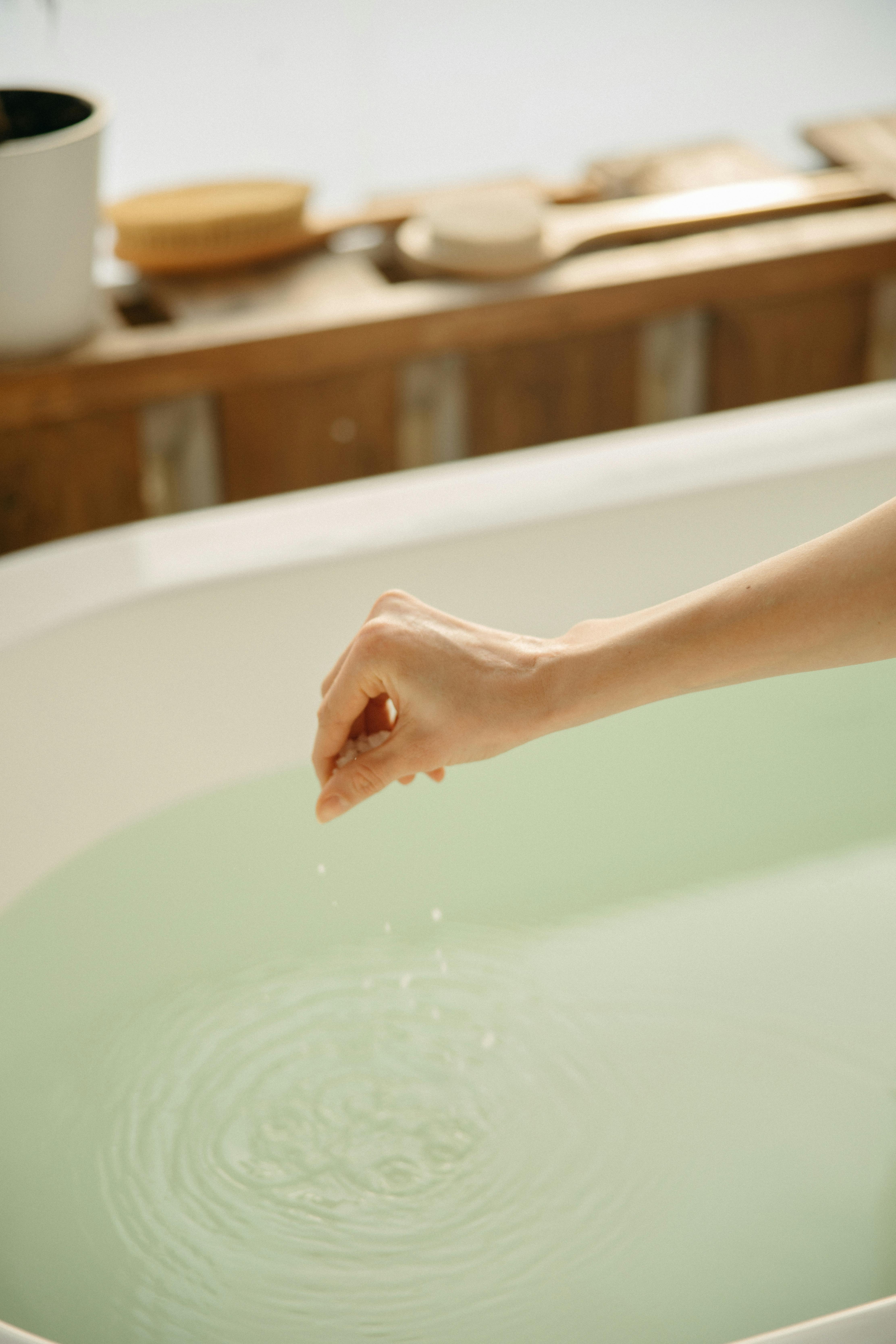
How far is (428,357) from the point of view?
1646 millimetres

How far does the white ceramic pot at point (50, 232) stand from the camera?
139 centimetres

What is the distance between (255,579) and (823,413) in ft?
1.89

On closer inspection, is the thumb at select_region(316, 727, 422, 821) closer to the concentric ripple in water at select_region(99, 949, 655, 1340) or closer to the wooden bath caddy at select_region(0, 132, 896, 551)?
the concentric ripple in water at select_region(99, 949, 655, 1340)

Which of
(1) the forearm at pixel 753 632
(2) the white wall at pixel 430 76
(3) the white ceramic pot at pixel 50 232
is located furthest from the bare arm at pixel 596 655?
(2) the white wall at pixel 430 76

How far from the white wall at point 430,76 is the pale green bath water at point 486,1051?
5.04 feet

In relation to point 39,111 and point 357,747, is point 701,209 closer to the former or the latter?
point 39,111

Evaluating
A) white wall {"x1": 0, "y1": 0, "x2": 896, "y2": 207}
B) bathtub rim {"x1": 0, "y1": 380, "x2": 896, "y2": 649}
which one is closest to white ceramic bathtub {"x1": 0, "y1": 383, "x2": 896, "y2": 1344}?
bathtub rim {"x1": 0, "y1": 380, "x2": 896, "y2": 649}

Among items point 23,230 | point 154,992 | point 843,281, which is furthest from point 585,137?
point 154,992

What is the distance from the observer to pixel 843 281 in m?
1.75

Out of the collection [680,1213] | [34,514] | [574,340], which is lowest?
[680,1213]

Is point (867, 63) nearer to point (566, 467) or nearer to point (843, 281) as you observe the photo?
point (843, 281)

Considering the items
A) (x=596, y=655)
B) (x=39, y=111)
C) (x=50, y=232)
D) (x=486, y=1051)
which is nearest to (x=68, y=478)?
(x=50, y=232)

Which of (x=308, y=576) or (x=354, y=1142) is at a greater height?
(x=308, y=576)

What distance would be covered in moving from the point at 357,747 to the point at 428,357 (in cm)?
82
